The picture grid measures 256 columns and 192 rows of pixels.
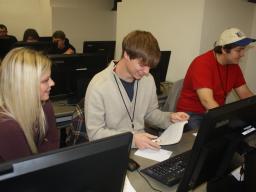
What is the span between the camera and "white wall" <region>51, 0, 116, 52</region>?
5727 millimetres

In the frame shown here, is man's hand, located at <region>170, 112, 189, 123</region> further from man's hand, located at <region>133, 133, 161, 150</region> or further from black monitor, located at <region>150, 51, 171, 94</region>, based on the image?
black monitor, located at <region>150, 51, 171, 94</region>

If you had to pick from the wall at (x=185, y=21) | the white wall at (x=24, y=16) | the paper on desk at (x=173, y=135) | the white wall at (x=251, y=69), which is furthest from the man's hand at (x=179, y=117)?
the white wall at (x=24, y=16)

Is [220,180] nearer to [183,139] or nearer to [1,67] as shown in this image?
[183,139]

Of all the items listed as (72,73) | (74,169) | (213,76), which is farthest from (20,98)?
(213,76)

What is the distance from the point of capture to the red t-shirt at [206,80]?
92.2 inches

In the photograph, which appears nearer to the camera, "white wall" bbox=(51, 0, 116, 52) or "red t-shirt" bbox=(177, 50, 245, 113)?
"red t-shirt" bbox=(177, 50, 245, 113)

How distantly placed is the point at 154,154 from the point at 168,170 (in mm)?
195

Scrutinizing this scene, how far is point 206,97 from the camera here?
→ 7.38 ft

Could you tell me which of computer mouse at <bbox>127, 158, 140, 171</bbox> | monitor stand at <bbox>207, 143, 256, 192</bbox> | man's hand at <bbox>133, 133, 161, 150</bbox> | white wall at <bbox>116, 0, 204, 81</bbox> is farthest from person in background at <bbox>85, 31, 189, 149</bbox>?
white wall at <bbox>116, 0, 204, 81</bbox>

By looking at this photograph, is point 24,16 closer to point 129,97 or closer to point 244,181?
point 129,97

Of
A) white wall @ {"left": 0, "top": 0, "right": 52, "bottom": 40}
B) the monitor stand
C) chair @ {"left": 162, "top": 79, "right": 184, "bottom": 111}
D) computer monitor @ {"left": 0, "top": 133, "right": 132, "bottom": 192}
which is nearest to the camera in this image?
computer monitor @ {"left": 0, "top": 133, "right": 132, "bottom": 192}

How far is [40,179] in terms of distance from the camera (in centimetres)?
66

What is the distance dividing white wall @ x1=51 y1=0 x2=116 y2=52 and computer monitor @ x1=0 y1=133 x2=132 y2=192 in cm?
528

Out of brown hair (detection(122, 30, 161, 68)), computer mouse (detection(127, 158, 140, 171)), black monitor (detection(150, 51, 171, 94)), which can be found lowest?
computer mouse (detection(127, 158, 140, 171))
